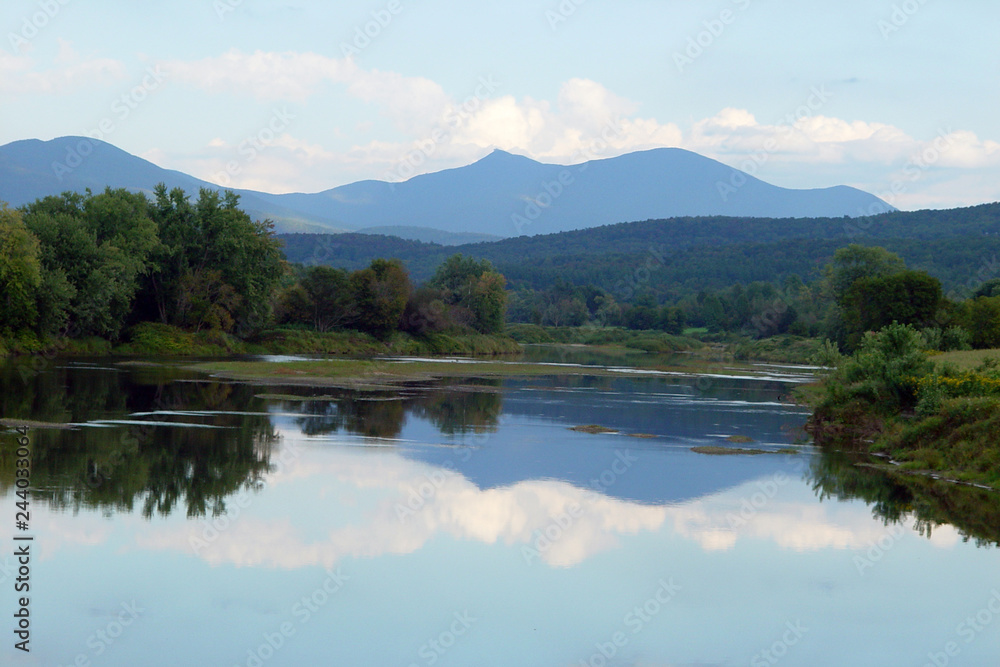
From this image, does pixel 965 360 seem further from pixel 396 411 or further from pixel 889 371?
pixel 396 411

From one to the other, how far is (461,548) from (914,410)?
18.0 metres

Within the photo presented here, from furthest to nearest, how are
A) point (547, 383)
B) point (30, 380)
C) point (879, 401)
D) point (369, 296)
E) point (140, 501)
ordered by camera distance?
point (369, 296)
point (547, 383)
point (30, 380)
point (879, 401)
point (140, 501)

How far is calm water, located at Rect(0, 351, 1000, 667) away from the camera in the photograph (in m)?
11.0

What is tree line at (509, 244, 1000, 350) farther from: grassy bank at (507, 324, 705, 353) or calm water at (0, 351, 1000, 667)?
calm water at (0, 351, 1000, 667)

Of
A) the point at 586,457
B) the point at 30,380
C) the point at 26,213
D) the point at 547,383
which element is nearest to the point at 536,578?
the point at 586,457

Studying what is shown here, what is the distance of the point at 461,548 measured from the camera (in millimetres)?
15367

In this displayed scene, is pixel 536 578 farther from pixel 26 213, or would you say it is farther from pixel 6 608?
pixel 26 213

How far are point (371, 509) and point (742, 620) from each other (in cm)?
764

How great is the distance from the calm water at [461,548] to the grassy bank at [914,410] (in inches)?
64.9

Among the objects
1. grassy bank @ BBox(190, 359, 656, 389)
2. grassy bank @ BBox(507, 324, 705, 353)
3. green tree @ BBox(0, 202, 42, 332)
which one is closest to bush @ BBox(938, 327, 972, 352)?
grassy bank @ BBox(190, 359, 656, 389)

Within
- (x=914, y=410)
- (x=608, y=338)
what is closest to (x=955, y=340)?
(x=914, y=410)

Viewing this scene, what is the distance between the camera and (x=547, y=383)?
53.3 metres

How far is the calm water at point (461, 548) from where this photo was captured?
36.0ft

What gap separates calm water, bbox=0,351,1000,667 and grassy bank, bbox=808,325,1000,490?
5.41 feet
